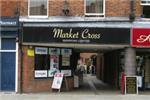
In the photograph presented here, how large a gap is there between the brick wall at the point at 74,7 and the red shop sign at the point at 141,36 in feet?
3.10

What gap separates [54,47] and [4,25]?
9.63 feet

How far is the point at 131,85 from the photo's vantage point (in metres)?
25.8

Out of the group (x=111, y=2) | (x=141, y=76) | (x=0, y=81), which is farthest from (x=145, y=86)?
(x=0, y=81)

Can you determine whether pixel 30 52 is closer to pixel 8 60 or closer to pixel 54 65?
pixel 8 60

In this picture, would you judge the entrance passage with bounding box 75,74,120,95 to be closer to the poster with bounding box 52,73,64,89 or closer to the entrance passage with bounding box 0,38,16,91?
the poster with bounding box 52,73,64,89

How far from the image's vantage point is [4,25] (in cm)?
2589

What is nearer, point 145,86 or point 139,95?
point 139,95

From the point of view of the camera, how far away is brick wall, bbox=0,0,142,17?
86.2 ft

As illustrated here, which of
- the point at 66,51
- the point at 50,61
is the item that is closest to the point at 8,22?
the point at 50,61

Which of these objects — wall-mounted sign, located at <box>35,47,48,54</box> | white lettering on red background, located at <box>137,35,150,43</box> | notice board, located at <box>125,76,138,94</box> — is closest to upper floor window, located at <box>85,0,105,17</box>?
white lettering on red background, located at <box>137,35,150,43</box>

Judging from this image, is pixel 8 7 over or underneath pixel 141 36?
over

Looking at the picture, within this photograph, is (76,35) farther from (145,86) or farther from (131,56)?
(145,86)

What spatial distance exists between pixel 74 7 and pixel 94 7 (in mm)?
1096

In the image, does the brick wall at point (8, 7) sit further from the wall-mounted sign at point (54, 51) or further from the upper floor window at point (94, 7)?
the upper floor window at point (94, 7)
